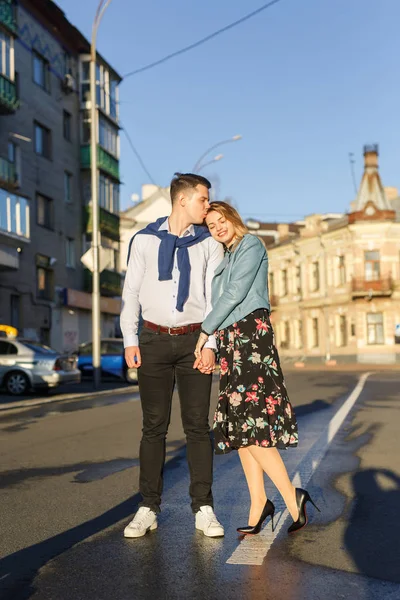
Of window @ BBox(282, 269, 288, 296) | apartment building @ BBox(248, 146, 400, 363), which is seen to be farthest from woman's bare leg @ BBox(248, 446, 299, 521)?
window @ BBox(282, 269, 288, 296)

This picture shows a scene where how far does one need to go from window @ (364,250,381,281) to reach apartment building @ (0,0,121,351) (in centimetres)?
1956

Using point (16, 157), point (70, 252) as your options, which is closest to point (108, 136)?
point (70, 252)

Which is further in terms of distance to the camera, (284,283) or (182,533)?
(284,283)

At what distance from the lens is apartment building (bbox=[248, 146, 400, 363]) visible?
5299 cm

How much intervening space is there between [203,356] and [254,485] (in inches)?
32.0

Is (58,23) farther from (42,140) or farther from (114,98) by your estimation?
(114,98)

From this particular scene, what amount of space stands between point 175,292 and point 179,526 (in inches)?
54.8

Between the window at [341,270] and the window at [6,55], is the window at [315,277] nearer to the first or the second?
the window at [341,270]

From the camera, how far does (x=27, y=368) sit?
1938 cm

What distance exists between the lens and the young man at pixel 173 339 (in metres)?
4.60

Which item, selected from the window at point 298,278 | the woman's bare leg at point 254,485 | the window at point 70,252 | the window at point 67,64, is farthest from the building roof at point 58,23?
the woman's bare leg at point 254,485

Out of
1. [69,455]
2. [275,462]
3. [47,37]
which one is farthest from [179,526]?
[47,37]

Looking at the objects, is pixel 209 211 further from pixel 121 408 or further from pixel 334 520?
pixel 121 408

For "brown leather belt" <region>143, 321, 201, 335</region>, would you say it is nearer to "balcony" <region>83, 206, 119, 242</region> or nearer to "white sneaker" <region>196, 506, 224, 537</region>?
"white sneaker" <region>196, 506, 224, 537</region>
